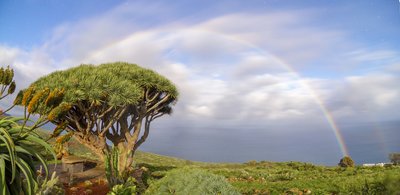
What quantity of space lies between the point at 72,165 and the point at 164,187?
15.4m

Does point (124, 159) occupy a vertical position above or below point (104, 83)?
below

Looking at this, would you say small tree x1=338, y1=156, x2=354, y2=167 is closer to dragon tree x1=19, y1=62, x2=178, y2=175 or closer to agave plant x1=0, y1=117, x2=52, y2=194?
dragon tree x1=19, y1=62, x2=178, y2=175

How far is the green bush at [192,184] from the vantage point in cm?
935

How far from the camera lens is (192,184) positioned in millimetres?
9453

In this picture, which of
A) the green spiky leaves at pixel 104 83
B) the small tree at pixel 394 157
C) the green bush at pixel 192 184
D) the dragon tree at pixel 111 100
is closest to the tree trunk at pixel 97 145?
the dragon tree at pixel 111 100

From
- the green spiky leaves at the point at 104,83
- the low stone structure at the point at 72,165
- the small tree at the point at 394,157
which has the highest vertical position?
the green spiky leaves at the point at 104,83

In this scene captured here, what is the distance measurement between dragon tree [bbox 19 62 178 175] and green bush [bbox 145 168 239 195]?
13.2m

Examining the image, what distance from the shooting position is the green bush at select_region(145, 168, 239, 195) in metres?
9.35

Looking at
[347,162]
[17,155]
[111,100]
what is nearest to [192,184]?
[17,155]

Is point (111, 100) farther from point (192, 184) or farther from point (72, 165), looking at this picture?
point (192, 184)

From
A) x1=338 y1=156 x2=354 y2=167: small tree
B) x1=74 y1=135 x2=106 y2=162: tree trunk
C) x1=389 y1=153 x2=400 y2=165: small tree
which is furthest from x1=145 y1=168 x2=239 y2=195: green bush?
x1=389 y1=153 x2=400 y2=165: small tree

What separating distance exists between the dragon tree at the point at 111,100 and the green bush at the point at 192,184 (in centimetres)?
1316

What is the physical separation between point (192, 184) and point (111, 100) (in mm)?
15549

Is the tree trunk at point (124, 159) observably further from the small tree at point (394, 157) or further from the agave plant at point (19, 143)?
the small tree at point (394, 157)
